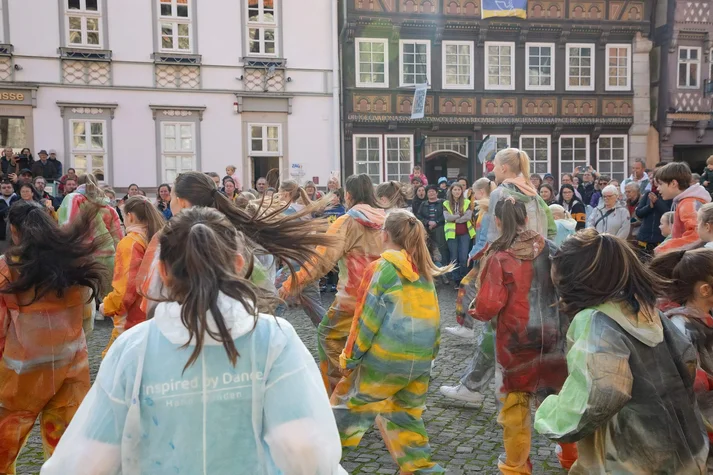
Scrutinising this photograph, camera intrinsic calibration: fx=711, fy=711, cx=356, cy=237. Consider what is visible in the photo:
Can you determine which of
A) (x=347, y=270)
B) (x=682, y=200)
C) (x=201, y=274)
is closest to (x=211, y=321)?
(x=201, y=274)

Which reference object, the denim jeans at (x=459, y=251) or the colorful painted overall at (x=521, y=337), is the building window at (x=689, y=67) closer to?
the denim jeans at (x=459, y=251)

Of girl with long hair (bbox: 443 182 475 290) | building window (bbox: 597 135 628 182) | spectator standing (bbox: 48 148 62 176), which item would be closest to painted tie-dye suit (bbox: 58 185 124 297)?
girl with long hair (bbox: 443 182 475 290)

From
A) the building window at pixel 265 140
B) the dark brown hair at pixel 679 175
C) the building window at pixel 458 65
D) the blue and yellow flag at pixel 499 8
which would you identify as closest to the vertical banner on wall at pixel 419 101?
the building window at pixel 458 65

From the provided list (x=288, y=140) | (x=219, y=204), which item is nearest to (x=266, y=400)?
(x=219, y=204)

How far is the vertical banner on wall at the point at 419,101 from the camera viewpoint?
20.5 meters

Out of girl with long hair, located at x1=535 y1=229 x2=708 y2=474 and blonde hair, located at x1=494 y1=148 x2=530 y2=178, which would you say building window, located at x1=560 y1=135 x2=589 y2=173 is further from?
girl with long hair, located at x1=535 y1=229 x2=708 y2=474

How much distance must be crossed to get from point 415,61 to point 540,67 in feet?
13.8

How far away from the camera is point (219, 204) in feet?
13.0

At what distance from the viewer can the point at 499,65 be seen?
22641mm

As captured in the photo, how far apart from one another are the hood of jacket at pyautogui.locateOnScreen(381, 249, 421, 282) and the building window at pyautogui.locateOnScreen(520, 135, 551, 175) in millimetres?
19909

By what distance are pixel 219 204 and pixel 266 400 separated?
221 cm

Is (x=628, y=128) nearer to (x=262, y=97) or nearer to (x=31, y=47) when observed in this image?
(x=262, y=97)

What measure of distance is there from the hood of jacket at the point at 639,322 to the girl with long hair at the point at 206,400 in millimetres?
1216

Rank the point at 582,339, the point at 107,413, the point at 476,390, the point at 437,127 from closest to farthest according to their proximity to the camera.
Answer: the point at 107,413 → the point at 582,339 → the point at 476,390 → the point at 437,127
